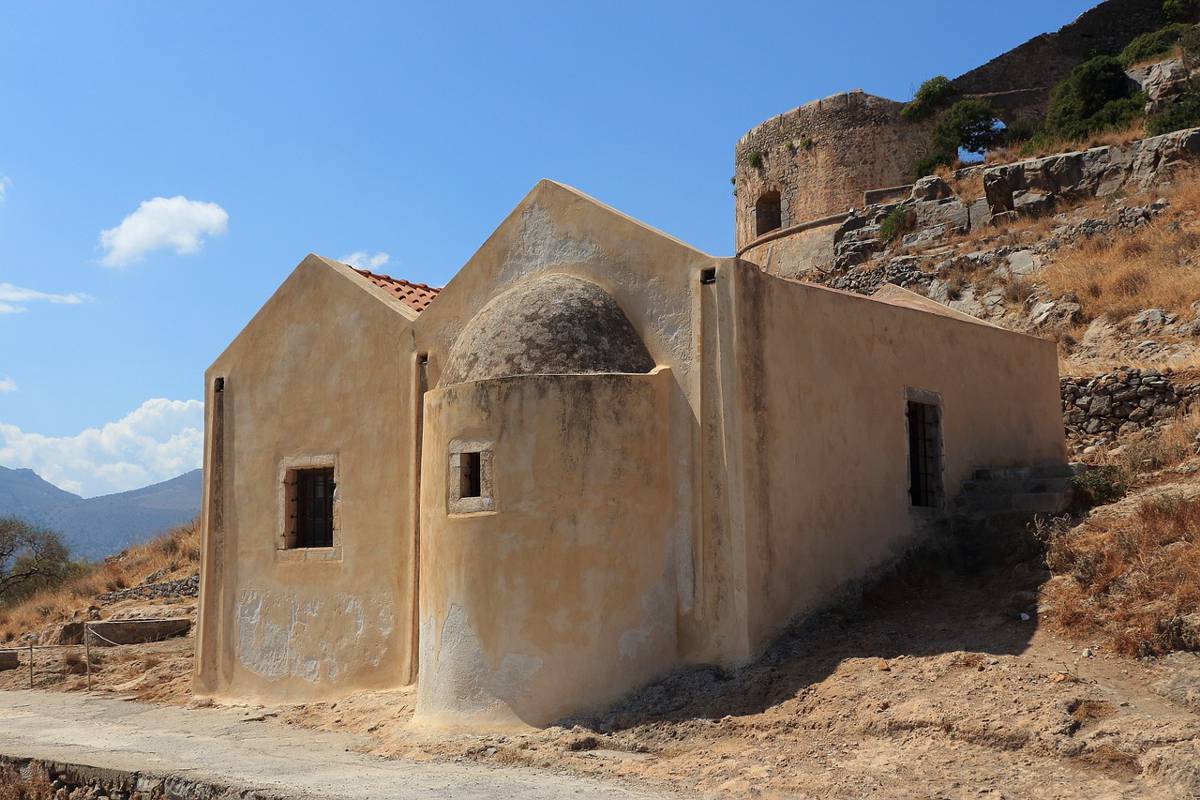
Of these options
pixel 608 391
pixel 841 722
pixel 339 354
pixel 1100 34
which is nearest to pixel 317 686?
pixel 339 354

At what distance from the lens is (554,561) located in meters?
9.50

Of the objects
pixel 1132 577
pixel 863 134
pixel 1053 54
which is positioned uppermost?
pixel 1053 54

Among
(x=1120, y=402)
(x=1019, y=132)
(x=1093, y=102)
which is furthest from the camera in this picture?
(x=1019, y=132)

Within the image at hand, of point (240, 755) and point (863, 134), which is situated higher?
point (863, 134)

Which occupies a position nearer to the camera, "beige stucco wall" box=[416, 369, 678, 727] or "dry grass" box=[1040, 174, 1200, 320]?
"beige stucco wall" box=[416, 369, 678, 727]

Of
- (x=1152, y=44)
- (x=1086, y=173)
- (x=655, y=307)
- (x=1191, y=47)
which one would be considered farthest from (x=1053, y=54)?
(x=655, y=307)

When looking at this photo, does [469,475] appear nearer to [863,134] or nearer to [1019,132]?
[863,134]

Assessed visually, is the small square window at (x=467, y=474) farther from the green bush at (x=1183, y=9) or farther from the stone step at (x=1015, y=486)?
the green bush at (x=1183, y=9)

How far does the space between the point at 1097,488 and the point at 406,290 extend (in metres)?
8.06

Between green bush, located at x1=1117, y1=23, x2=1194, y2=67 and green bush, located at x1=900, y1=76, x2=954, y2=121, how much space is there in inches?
176

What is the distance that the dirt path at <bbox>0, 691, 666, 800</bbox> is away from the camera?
769cm

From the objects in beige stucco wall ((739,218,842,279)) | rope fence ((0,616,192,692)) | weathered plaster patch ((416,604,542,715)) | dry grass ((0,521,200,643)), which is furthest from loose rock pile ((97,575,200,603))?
beige stucco wall ((739,218,842,279))

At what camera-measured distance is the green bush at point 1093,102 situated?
27.5m

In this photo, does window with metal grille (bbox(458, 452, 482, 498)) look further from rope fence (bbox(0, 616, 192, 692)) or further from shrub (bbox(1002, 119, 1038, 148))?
shrub (bbox(1002, 119, 1038, 148))
